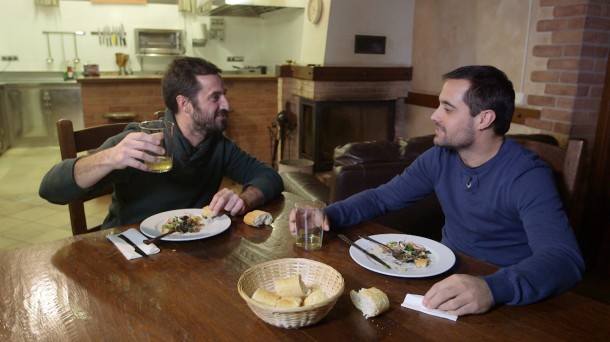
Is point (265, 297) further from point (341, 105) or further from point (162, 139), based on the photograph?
point (341, 105)

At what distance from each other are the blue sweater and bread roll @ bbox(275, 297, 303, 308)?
388 mm

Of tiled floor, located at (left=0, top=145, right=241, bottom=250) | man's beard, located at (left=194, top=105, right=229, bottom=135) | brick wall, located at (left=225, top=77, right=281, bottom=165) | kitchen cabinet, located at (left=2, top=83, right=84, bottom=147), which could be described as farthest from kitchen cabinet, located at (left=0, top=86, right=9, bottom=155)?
man's beard, located at (left=194, top=105, right=229, bottom=135)

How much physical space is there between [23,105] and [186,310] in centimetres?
641

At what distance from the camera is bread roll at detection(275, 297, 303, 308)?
33.0 inches

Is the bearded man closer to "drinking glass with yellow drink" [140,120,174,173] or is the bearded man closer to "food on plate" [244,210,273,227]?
"food on plate" [244,210,273,227]

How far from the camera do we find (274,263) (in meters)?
0.98

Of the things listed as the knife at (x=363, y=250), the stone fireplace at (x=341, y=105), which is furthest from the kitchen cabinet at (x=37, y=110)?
the knife at (x=363, y=250)

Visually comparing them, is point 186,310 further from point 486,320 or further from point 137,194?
point 137,194

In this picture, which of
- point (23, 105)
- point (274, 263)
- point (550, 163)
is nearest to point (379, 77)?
point (550, 163)

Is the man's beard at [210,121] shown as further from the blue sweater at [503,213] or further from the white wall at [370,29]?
the white wall at [370,29]

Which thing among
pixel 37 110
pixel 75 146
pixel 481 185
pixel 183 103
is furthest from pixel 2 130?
pixel 481 185

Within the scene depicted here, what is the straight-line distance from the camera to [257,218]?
1365 mm

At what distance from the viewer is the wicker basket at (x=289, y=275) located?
32.2 inches

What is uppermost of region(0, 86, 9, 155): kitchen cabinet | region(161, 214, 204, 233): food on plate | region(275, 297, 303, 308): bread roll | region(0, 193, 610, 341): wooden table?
region(275, 297, 303, 308): bread roll
